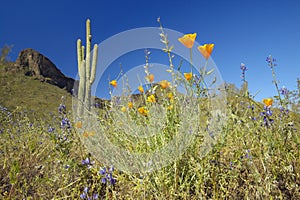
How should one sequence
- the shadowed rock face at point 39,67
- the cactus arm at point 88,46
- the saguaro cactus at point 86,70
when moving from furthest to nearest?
the shadowed rock face at point 39,67, the cactus arm at point 88,46, the saguaro cactus at point 86,70

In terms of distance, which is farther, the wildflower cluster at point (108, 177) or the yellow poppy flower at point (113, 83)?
the yellow poppy flower at point (113, 83)

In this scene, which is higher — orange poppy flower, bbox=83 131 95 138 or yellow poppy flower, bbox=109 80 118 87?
yellow poppy flower, bbox=109 80 118 87

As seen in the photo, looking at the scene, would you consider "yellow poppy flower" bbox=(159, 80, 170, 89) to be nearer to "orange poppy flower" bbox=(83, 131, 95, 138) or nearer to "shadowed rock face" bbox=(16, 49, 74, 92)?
"orange poppy flower" bbox=(83, 131, 95, 138)

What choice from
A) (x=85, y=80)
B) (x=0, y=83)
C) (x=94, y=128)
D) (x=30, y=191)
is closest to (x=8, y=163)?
(x=30, y=191)

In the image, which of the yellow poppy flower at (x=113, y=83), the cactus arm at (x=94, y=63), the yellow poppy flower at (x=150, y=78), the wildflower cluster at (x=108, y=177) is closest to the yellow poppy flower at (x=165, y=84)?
the yellow poppy flower at (x=150, y=78)

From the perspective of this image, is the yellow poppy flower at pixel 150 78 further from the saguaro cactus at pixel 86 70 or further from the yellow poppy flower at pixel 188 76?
the saguaro cactus at pixel 86 70

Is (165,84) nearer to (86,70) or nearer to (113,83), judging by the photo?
(113,83)

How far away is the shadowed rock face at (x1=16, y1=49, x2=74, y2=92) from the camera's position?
2558 centimetres

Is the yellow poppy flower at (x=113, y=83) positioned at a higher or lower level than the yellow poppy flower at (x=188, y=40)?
higher

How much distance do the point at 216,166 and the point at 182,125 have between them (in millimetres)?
359

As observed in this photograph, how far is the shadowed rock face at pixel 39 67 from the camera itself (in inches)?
1007

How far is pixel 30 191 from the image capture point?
190 cm

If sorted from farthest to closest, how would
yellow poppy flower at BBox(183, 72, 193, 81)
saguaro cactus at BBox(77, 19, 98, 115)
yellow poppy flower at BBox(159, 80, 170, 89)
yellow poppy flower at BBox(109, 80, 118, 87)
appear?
saguaro cactus at BBox(77, 19, 98, 115) < yellow poppy flower at BBox(109, 80, 118, 87) < yellow poppy flower at BBox(159, 80, 170, 89) < yellow poppy flower at BBox(183, 72, 193, 81)

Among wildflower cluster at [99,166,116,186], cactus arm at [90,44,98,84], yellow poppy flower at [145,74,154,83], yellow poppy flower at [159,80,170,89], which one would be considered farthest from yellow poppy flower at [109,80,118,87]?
cactus arm at [90,44,98,84]
